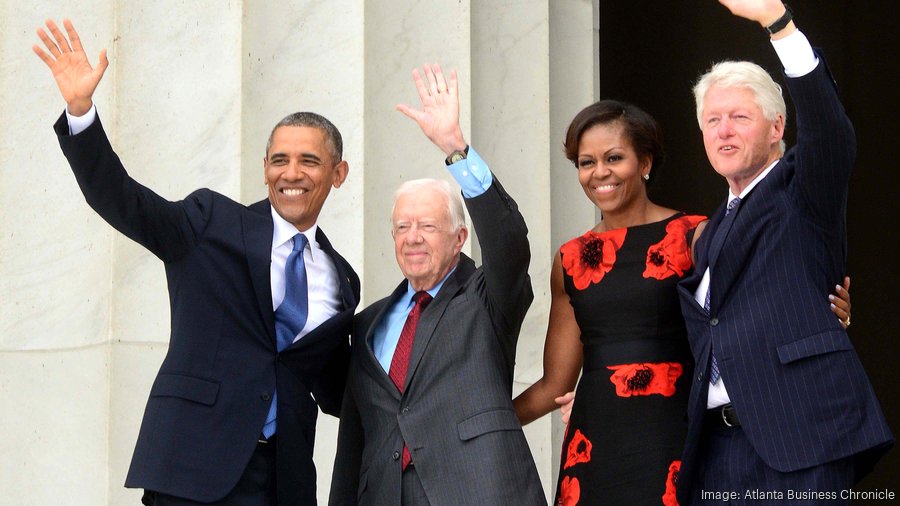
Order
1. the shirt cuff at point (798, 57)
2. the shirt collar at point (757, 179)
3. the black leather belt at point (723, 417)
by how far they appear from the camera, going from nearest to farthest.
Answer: the shirt cuff at point (798, 57) < the black leather belt at point (723, 417) < the shirt collar at point (757, 179)

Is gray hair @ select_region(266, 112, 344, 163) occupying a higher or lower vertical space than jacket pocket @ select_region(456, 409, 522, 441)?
higher

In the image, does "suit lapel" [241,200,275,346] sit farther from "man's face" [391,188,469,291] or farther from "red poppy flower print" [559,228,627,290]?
"red poppy flower print" [559,228,627,290]

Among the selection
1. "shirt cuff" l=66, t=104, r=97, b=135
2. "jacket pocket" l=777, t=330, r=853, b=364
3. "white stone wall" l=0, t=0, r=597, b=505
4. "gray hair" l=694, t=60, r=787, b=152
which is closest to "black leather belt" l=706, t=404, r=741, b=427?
"jacket pocket" l=777, t=330, r=853, b=364

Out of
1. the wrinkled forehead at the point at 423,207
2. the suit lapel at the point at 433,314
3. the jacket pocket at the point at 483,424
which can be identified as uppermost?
the wrinkled forehead at the point at 423,207

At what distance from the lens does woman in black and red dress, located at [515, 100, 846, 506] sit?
11.3 ft

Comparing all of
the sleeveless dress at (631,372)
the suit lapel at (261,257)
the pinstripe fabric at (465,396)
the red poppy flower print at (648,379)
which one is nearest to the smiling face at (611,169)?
the sleeveless dress at (631,372)

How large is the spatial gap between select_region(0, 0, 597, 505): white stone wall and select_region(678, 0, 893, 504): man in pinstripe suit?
76.6 inches

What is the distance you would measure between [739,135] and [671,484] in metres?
0.92

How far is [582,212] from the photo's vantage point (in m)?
5.77

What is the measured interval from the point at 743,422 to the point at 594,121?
3.72ft

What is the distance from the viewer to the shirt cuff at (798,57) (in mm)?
2959

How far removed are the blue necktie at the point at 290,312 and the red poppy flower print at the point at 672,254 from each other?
96 centimetres

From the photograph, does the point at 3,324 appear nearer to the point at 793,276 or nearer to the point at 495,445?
the point at 495,445

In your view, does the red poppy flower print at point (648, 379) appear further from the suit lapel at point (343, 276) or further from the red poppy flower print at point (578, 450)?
the suit lapel at point (343, 276)
